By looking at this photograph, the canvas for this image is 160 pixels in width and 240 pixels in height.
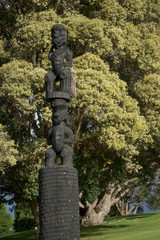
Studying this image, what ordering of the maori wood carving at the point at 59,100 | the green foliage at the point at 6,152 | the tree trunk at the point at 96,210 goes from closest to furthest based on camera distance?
the maori wood carving at the point at 59,100, the green foliage at the point at 6,152, the tree trunk at the point at 96,210

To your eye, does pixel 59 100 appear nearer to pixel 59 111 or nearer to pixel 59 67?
pixel 59 111

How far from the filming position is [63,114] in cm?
949

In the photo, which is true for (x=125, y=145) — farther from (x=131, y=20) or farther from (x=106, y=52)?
(x=131, y=20)

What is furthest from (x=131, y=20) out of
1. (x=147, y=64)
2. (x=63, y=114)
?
(x=63, y=114)

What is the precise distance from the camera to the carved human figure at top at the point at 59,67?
31.4 ft

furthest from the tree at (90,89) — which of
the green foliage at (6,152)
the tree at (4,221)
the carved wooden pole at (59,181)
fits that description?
the tree at (4,221)

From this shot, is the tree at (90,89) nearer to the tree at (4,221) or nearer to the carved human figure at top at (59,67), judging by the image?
the carved human figure at top at (59,67)

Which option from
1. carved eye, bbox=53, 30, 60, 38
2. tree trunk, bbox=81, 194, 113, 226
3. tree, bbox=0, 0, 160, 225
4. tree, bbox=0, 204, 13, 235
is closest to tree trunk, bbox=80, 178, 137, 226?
tree trunk, bbox=81, 194, 113, 226

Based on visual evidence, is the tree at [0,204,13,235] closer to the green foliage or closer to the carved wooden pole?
the green foliage

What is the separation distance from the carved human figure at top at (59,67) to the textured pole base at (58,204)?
6.65ft

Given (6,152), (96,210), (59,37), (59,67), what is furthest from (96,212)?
(59,37)

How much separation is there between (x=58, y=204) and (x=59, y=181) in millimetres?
522

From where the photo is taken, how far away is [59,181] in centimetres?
867

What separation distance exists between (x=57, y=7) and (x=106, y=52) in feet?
16.1
